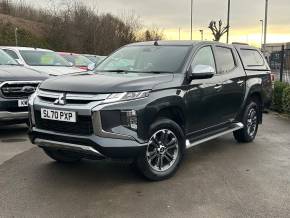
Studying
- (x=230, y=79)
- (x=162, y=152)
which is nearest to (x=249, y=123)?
(x=230, y=79)

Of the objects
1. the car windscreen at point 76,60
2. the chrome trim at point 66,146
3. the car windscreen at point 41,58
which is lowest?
the chrome trim at point 66,146

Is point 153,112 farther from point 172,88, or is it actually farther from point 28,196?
point 28,196

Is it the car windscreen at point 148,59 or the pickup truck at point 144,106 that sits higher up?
the car windscreen at point 148,59

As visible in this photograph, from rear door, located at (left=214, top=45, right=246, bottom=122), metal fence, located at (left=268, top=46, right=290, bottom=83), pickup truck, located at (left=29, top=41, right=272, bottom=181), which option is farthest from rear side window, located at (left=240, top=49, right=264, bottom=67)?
metal fence, located at (left=268, top=46, right=290, bottom=83)

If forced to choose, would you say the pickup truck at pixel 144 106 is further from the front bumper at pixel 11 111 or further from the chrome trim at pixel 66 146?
the front bumper at pixel 11 111

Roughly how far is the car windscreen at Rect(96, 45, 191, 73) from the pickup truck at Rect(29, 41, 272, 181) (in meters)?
0.01

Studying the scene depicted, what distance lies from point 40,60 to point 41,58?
12 cm

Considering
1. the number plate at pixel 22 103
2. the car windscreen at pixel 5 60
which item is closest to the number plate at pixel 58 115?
the number plate at pixel 22 103

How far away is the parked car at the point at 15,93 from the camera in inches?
292

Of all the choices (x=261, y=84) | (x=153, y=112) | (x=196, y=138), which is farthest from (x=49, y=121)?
(x=261, y=84)

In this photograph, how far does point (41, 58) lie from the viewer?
39.1 feet

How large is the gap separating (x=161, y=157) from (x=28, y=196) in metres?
1.66

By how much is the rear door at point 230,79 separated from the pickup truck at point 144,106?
0.02 metres

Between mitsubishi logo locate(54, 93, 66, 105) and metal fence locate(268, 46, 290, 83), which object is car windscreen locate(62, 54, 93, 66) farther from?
mitsubishi logo locate(54, 93, 66, 105)
